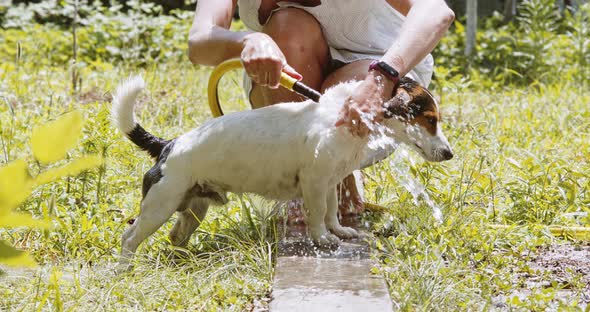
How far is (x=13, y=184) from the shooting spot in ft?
2.38

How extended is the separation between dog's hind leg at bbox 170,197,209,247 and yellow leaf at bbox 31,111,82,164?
2.08 m

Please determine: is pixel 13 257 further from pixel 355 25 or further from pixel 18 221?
pixel 355 25

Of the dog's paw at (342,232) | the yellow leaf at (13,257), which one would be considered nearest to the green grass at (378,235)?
the dog's paw at (342,232)

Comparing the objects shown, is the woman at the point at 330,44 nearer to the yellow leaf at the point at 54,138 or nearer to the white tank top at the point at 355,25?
the white tank top at the point at 355,25

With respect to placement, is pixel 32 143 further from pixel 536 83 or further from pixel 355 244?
pixel 536 83

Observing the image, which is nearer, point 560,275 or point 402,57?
point 560,275

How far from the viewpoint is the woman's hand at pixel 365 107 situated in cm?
256

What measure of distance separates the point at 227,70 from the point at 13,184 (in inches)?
85.7

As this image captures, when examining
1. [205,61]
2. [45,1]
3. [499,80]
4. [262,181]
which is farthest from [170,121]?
[45,1]

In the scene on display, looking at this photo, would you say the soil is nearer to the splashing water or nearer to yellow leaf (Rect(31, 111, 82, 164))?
the splashing water

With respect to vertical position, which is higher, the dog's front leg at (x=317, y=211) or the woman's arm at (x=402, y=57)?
the woman's arm at (x=402, y=57)

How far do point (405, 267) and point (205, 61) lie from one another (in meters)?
1.20

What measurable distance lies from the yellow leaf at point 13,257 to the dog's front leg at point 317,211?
185cm

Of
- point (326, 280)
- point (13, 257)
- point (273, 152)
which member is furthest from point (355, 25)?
point (13, 257)
